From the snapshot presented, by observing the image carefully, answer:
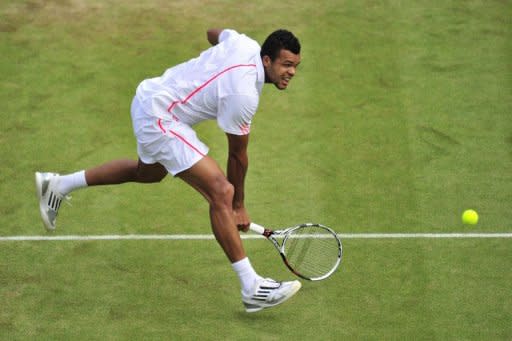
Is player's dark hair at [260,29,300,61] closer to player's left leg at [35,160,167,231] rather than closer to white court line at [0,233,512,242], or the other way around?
player's left leg at [35,160,167,231]

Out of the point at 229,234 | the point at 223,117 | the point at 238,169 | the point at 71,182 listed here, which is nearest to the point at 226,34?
the point at 223,117

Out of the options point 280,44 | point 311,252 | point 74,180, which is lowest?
point 311,252

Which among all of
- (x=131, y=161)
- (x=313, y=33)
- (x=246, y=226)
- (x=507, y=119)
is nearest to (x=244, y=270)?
(x=246, y=226)

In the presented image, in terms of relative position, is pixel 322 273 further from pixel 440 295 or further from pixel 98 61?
pixel 98 61

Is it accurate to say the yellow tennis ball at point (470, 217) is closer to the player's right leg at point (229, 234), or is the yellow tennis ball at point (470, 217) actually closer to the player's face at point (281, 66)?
the player's right leg at point (229, 234)

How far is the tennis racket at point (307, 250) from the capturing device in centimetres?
875

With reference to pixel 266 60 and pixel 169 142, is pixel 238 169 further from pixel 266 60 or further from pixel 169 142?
pixel 266 60

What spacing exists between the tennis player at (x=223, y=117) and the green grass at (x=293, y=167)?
45cm

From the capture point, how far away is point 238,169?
8453 mm

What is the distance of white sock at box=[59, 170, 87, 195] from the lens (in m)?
9.30

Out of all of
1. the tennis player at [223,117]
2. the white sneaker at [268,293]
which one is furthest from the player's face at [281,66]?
the white sneaker at [268,293]

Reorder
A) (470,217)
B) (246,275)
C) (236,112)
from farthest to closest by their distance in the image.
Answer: (470,217) → (246,275) → (236,112)

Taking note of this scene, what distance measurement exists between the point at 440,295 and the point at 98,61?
485 cm

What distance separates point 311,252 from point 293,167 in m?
1.58
